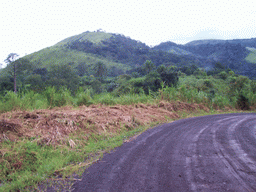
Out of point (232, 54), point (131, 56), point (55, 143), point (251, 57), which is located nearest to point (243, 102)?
point (55, 143)

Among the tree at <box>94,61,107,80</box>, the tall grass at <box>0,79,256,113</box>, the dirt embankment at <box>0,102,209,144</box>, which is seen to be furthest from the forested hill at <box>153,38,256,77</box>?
the dirt embankment at <box>0,102,209,144</box>

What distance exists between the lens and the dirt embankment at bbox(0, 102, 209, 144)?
4109 mm

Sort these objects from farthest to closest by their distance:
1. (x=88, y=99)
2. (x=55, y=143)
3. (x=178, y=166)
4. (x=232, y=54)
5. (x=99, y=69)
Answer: (x=232, y=54), (x=99, y=69), (x=88, y=99), (x=55, y=143), (x=178, y=166)

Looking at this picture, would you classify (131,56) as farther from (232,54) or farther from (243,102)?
(243,102)

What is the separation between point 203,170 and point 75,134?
10.5ft

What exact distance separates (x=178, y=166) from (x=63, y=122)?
3233 millimetres

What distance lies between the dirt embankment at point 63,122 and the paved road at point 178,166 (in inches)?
55.5

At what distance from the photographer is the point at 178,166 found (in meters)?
2.93

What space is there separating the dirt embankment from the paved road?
55.5 inches

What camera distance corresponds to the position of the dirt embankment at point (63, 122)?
4109 mm

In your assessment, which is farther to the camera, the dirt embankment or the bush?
the bush

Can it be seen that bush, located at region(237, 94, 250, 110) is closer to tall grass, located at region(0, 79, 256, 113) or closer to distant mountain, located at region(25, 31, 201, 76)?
tall grass, located at region(0, 79, 256, 113)

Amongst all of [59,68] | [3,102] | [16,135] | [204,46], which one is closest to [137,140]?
[16,135]

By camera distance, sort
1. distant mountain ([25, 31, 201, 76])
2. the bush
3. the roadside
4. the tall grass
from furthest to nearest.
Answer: distant mountain ([25, 31, 201, 76]) → the bush → the tall grass → the roadside
